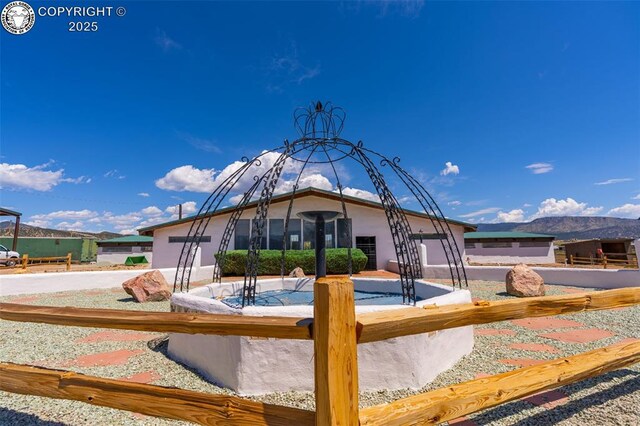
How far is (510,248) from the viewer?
2566 cm

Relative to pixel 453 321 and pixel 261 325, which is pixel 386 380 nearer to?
pixel 453 321

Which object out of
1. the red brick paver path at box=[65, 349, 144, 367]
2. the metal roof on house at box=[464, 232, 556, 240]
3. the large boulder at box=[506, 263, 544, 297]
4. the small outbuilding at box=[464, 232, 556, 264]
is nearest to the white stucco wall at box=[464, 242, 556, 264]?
the small outbuilding at box=[464, 232, 556, 264]

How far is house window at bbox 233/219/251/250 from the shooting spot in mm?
16750

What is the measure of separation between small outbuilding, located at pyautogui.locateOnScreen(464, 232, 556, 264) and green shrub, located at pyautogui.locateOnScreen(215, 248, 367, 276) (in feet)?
50.8

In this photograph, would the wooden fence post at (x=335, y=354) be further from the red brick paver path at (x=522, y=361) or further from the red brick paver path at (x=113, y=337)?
the red brick paver path at (x=113, y=337)

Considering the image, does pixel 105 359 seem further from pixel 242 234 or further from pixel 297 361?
pixel 242 234

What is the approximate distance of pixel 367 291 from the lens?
756 centimetres

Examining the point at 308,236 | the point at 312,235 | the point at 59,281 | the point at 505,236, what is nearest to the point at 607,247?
the point at 505,236

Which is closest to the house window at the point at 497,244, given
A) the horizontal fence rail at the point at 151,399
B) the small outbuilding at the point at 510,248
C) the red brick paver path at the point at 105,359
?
the small outbuilding at the point at 510,248

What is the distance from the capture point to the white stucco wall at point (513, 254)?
24406 mm

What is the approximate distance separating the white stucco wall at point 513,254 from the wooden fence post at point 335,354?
25876 millimetres

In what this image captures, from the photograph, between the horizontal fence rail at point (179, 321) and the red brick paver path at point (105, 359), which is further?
the red brick paver path at point (105, 359)

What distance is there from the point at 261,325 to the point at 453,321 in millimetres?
1356

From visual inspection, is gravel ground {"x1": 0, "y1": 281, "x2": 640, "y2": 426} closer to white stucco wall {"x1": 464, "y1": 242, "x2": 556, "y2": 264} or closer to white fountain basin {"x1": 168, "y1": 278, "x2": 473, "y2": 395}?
white fountain basin {"x1": 168, "y1": 278, "x2": 473, "y2": 395}
